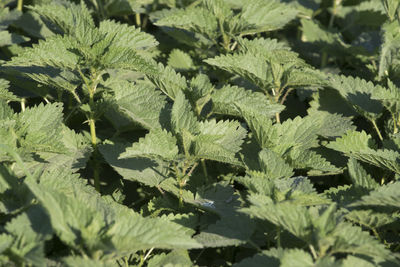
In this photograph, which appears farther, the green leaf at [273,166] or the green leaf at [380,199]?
the green leaf at [273,166]

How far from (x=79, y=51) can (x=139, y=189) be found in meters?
0.87

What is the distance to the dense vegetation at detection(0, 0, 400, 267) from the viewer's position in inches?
81.8

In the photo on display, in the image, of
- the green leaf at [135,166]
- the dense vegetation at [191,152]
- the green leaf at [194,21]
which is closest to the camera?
the dense vegetation at [191,152]

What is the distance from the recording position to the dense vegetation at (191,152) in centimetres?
208

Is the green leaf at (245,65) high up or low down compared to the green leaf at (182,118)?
up

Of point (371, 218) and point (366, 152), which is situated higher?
point (366, 152)

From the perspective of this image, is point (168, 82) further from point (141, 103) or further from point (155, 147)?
point (155, 147)

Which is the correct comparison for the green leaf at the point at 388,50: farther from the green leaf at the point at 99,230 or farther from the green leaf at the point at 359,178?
the green leaf at the point at 99,230

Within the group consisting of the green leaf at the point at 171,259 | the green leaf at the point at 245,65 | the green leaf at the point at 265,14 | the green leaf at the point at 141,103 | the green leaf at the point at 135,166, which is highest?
the green leaf at the point at 265,14

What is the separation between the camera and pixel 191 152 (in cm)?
264

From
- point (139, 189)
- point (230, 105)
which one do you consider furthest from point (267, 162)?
point (139, 189)

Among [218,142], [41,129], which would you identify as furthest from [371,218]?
[41,129]

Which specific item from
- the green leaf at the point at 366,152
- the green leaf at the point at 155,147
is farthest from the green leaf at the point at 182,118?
the green leaf at the point at 366,152

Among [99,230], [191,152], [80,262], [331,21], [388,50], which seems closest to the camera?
[80,262]
